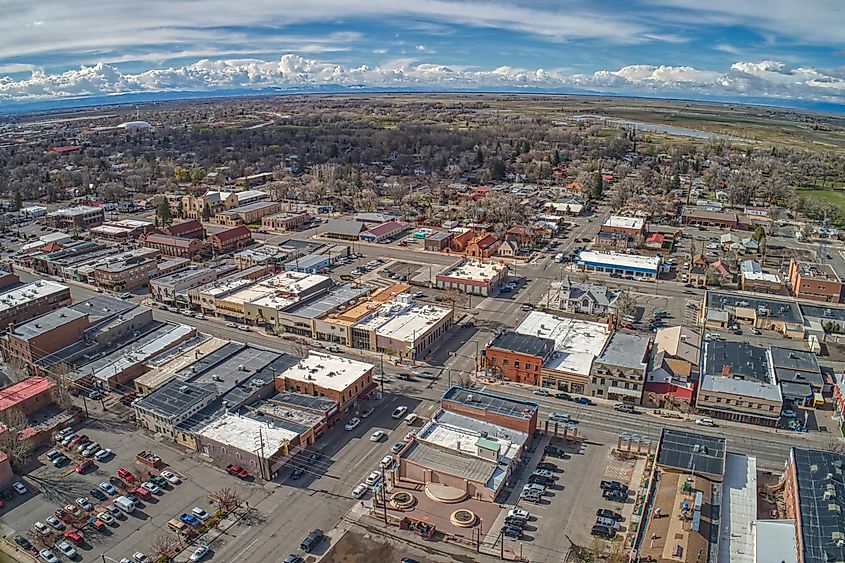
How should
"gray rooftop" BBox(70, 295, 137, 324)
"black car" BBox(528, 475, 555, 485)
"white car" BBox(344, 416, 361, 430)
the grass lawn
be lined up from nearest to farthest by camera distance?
1. "black car" BBox(528, 475, 555, 485)
2. "white car" BBox(344, 416, 361, 430)
3. "gray rooftop" BBox(70, 295, 137, 324)
4. the grass lawn

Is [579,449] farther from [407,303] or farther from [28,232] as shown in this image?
[28,232]

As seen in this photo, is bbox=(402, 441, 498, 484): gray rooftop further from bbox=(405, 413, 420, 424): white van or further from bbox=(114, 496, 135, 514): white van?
bbox=(114, 496, 135, 514): white van

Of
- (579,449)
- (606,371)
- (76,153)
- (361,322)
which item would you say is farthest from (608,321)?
(76,153)

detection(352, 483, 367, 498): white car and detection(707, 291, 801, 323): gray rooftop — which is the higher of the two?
detection(707, 291, 801, 323): gray rooftop

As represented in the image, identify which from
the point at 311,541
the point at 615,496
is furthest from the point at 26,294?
the point at 615,496

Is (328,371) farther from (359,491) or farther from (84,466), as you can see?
(84,466)

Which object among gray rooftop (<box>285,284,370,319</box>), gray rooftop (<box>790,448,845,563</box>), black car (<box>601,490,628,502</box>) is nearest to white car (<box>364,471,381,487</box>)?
black car (<box>601,490,628,502</box>)

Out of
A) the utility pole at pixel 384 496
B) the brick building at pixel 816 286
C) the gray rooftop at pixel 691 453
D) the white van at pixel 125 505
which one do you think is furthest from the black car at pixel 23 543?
the brick building at pixel 816 286
